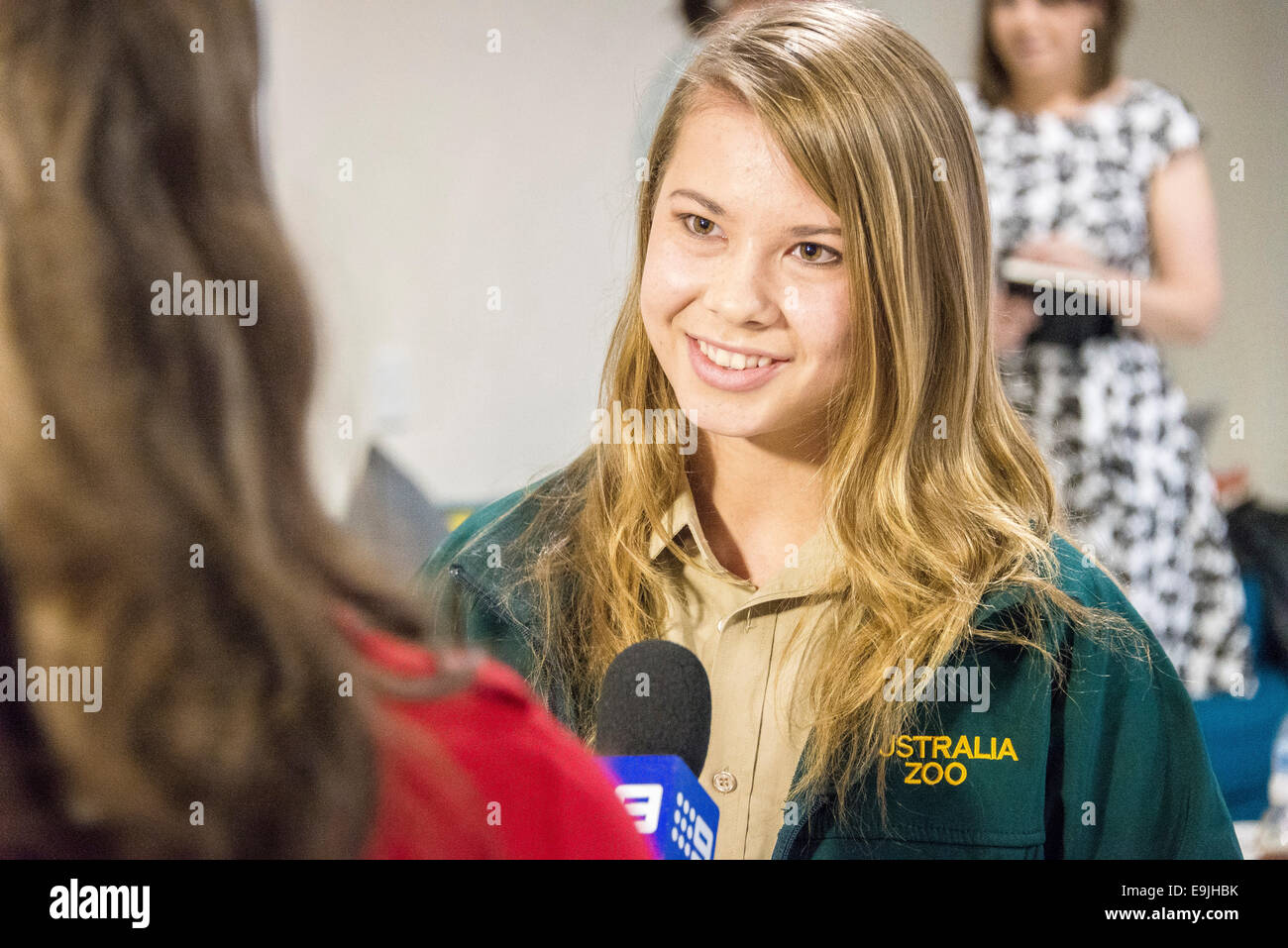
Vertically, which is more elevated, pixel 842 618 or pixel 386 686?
pixel 386 686

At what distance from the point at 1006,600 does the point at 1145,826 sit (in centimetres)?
36

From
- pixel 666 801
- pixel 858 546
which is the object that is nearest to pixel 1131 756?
pixel 858 546

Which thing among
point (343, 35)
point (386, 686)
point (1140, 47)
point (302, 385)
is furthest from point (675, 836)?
point (1140, 47)

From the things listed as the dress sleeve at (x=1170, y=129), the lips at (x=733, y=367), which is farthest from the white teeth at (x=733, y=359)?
the dress sleeve at (x=1170, y=129)

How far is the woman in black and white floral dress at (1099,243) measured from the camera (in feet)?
6.29

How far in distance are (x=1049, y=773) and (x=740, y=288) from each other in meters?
0.76

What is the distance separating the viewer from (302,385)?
83 centimetres

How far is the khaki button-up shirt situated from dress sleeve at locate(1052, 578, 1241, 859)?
0.35 m

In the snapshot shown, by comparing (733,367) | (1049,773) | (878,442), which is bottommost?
(1049,773)

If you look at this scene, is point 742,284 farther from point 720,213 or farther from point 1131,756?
point 1131,756

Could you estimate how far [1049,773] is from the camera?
5.48 feet

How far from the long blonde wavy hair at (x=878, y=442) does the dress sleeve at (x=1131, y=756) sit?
5cm

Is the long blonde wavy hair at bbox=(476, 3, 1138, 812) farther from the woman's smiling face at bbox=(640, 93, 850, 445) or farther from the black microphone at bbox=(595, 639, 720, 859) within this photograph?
the black microphone at bbox=(595, 639, 720, 859)

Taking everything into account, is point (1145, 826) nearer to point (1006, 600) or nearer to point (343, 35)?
point (1006, 600)
